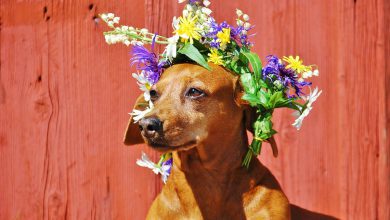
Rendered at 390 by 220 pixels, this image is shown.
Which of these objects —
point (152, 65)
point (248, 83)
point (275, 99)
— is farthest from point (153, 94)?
point (275, 99)

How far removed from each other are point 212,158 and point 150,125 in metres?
0.43

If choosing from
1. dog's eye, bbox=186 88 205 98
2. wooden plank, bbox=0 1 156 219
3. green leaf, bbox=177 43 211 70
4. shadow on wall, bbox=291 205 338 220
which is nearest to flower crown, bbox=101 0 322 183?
green leaf, bbox=177 43 211 70

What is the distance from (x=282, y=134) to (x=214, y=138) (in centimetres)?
81

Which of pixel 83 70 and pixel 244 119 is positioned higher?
pixel 83 70

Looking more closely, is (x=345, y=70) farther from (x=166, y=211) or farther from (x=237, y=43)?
(x=166, y=211)

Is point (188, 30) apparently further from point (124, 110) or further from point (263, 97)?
point (124, 110)

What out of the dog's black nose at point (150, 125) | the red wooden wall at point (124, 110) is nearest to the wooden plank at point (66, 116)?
the red wooden wall at point (124, 110)

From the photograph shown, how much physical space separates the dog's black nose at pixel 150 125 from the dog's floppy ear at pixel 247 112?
46 centimetres

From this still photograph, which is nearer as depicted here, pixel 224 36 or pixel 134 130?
pixel 224 36

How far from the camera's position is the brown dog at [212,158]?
2926mm

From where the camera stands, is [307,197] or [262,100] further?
[307,197]

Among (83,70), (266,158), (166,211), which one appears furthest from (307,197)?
(83,70)

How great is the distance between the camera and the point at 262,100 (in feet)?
9.63

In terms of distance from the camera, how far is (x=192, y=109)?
9.53 ft
